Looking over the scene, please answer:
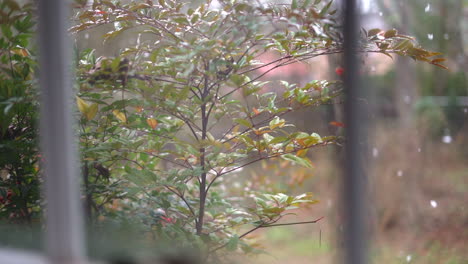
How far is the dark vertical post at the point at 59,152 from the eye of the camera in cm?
49

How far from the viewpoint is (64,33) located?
494 millimetres

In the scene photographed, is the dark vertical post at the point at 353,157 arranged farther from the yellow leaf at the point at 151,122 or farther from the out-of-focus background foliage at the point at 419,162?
the out-of-focus background foliage at the point at 419,162

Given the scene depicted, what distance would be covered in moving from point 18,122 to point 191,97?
448mm

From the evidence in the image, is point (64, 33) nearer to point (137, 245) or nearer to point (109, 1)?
point (137, 245)

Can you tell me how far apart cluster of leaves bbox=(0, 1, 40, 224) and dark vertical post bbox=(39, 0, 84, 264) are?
412mm

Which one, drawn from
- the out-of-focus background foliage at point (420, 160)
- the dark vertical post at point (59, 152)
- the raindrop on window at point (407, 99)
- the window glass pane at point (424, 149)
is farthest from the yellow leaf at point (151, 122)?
the raindrop on window at point (407, 99)

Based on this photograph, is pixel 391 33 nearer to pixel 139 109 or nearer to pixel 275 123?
pixel 275 123

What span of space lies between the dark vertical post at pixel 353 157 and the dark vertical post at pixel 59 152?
343 mm

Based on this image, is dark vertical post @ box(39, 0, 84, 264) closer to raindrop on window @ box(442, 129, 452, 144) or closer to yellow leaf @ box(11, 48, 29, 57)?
yellow leaf @ box(11, 48, 29, 57)

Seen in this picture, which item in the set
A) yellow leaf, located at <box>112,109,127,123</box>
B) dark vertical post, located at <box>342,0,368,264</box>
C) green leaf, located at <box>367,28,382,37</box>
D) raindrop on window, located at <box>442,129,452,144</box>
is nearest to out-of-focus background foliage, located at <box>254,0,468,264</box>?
raindrop on window, located at <box>442,129,452,144</box>

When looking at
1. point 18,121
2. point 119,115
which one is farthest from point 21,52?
point 119,115

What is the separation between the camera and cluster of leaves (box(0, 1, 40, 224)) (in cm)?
88

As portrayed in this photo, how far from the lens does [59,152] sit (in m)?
0.50

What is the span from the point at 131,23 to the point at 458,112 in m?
3.62
